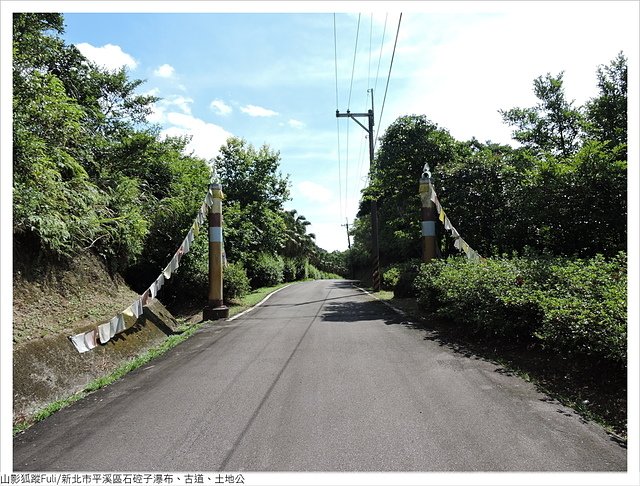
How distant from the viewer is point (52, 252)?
6938 mm

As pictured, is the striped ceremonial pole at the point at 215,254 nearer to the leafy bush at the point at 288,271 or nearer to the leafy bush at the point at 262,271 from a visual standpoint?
the leafy bush at the point at 262,271

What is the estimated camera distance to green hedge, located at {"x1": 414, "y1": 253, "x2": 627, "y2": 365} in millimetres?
4363

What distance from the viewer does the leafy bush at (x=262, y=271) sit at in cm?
2433

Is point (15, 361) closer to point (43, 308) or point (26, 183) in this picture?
point (43, 308)

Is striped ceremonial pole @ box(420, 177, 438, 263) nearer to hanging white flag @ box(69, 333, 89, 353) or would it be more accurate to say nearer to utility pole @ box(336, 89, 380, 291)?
utility pole @ box(336, 89, 380, 291)

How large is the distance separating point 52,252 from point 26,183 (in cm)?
126

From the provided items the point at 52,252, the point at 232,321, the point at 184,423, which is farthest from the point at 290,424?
the point at 232,321

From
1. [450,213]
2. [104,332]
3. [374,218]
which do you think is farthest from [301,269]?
[104,332]

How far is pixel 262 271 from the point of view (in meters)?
25.4

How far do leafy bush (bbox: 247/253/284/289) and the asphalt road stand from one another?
18.0 m

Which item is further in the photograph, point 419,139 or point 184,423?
point 419,139

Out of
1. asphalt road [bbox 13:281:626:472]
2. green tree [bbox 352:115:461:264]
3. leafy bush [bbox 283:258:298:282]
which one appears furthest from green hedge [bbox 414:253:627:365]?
leafy bush [bbox 283:258:298:282]

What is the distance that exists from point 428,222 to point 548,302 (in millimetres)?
6652

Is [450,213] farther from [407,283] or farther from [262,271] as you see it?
[262,271]
